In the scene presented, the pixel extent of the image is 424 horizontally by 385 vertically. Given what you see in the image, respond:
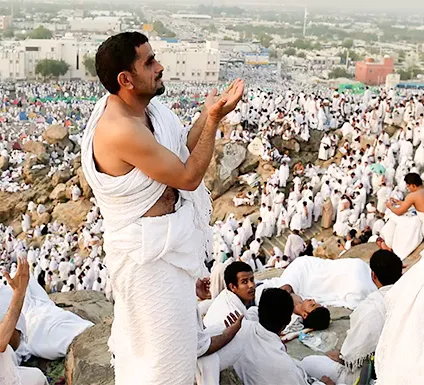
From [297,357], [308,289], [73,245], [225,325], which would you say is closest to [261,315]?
[225,325]

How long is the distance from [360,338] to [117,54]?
1.49m

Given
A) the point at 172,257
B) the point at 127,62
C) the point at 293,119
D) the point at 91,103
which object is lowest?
the point at 91,103

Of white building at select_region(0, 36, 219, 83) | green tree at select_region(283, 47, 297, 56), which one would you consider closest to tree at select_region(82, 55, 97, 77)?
white building at select_region(0, 36, 219, 83)

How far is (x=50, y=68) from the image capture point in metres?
44.2

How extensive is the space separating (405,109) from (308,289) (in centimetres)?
903

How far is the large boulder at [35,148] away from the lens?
1705 centimetres

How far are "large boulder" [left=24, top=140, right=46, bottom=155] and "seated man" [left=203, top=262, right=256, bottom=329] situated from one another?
48.3 ft

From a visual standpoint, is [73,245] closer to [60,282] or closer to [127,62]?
[60,282]

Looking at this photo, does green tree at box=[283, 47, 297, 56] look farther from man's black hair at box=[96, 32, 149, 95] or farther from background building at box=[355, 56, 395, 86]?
man's black hair at box=[96, 32, 149, 95]

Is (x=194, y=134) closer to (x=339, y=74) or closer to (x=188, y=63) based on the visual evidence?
(x=188, y=63)

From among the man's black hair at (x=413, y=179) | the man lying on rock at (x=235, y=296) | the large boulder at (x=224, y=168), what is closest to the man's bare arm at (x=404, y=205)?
the man's black hair at (x=413, y=179)

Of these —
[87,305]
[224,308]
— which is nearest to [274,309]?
[224,308]

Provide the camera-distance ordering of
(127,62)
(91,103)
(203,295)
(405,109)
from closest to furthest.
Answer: (127,62), (203,295), (405,109), (91,103)

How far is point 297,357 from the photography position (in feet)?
9.95
